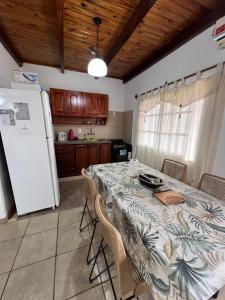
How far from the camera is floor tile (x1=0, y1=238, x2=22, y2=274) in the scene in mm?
1319

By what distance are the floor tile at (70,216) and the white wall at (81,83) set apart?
2.86m

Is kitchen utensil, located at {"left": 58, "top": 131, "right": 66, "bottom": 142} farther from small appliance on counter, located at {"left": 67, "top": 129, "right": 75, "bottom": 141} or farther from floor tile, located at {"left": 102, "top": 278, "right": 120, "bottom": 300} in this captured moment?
floor tile, located at {"left": 102, "top": 278, "right": 120, "bottom": 300}

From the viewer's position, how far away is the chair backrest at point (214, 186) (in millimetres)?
1262

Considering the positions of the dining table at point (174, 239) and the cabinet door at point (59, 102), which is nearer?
the dining table at point (174, 239)

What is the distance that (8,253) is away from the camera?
4.80 ft

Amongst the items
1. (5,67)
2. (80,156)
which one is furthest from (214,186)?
(5,67)

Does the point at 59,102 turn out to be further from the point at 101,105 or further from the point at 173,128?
the point at 173,128

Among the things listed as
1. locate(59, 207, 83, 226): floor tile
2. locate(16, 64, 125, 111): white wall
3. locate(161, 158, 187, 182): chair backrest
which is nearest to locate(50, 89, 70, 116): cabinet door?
locate(16, 64, 125, 111): white wall

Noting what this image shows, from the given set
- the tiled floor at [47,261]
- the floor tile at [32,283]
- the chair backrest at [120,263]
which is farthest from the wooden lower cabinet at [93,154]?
the chair backrest at [120,263]

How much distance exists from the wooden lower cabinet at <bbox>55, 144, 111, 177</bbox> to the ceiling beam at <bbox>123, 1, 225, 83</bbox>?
6.99 feet

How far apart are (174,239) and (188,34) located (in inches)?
102

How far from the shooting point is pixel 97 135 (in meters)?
3.97

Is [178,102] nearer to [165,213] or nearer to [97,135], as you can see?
[165,213]

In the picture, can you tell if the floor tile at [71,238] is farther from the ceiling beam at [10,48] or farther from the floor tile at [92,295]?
the ceiling beam at [10,48]
